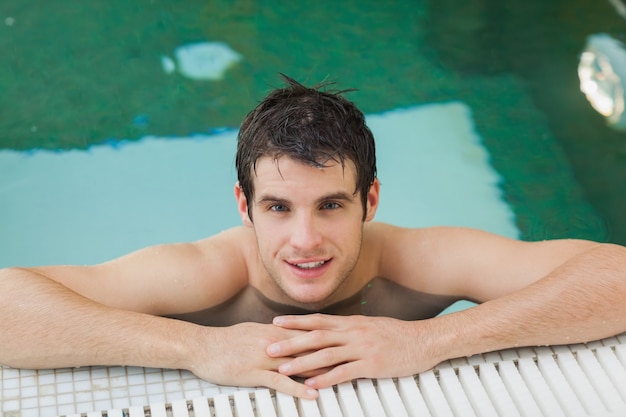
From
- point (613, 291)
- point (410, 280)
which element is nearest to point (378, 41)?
point (410, 280)

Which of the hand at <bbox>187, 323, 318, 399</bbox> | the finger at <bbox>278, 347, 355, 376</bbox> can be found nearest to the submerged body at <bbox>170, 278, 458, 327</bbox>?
the hand at <bbox>187, 323, 318, 399</bbox>

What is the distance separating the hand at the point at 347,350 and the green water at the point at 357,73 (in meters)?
2.18

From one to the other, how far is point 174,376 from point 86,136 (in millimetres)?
2636

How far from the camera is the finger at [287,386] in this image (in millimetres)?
2213

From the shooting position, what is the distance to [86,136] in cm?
470

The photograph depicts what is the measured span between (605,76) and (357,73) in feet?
4.58

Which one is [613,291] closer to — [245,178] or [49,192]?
[245,178]

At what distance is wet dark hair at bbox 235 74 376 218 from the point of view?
255 cm

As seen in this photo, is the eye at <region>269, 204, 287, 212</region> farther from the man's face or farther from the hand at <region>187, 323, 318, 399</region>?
the hand at <region>187, 323, 318, 399</region>

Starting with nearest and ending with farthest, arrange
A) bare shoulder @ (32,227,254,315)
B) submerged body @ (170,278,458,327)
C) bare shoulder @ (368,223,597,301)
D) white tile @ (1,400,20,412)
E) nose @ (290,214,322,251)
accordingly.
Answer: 1. white tile @ (1,400,20,412)
2. nose @ (290,214,322,251)
3. bare shoulder @ (32,227,254,315)
4. bare shoulder @ (368,223,597,301)
5. submerged body @ (170,278,458,327)

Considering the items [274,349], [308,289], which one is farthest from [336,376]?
[308,289]

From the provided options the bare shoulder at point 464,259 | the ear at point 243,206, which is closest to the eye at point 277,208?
the ear at point 243,206

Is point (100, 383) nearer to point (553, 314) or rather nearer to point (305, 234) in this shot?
point (305, 234)

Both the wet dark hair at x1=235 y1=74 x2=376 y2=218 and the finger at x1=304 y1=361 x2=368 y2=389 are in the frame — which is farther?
the wet dark hair at x1=235 y1=74 x2=376 y2=218
